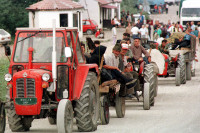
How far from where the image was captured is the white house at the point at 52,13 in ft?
190

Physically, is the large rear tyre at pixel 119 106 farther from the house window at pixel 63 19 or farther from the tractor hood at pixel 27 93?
the house window at pixel 63 19

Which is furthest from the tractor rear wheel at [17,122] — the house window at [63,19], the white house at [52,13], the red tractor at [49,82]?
the house window at [63,19]

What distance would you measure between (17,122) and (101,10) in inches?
2618

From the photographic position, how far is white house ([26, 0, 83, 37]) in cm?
5803

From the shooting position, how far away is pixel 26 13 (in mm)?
61156

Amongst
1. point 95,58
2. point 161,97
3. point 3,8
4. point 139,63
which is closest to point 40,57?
point 95,58

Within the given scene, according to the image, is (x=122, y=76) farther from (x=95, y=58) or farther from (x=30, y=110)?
(x=30, y=110)

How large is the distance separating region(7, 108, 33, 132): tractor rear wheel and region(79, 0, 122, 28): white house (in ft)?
184

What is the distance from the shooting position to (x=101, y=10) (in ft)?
256

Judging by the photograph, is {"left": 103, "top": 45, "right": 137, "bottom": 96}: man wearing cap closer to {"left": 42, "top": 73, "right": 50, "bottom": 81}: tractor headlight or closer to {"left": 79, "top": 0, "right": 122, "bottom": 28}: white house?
{"left": 42, "top": 73, "right": 50, "bottom": 81}: tractor headlight

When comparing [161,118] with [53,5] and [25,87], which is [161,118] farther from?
[53,5]

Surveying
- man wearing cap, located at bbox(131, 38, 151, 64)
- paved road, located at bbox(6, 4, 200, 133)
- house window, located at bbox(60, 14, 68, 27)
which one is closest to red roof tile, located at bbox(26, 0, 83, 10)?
house window, located at bbox(60, 14, 68, 27)

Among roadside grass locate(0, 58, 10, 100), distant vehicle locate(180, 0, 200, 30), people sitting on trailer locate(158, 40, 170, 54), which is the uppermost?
distant vehicle locate(180, 0, 200, 30)

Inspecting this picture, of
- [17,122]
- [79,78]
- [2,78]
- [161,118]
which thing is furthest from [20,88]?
[2,78]
